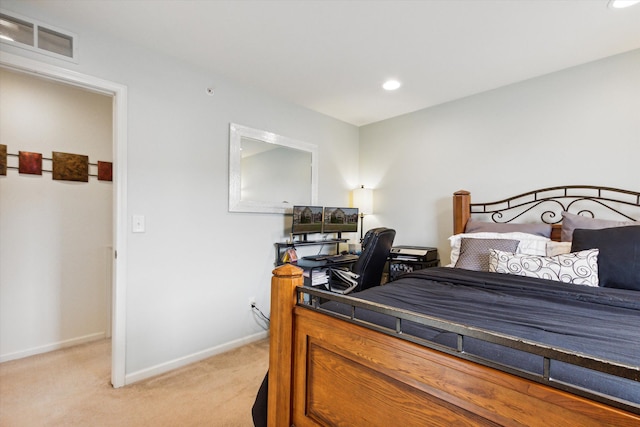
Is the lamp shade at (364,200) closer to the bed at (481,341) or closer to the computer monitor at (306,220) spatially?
the computer monitor at (306,220)

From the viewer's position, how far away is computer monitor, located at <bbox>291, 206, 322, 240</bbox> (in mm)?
2924

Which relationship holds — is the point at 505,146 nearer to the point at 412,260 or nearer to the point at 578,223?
the point at 578,223

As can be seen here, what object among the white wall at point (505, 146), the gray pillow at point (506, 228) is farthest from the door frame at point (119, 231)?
the gray pillow at point (506, 228)

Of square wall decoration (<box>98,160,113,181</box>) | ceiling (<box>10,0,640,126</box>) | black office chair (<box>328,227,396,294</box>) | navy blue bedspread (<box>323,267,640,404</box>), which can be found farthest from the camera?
square wall decoration (<box>98,160,113,181</box>)

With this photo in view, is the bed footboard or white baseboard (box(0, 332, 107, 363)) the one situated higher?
the bed footboard

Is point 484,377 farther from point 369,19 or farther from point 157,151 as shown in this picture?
point 157,151

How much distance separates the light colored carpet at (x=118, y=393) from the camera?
5.63 feet

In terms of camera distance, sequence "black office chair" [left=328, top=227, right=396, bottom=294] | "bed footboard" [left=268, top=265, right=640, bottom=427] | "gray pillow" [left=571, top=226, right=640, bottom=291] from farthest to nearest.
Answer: "black office chair" [left=328, top=227, right=396, bottom=294]
"gray pillow" [left=571, top=226, right=640, bottom=291]
"bed footboard" [left=268, top=265, right=640, bottom=427]

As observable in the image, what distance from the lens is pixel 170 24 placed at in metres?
1.92

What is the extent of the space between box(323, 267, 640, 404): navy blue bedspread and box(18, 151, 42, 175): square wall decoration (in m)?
2.75

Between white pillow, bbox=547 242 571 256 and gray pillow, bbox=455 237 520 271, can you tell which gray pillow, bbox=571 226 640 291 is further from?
gray pillow, bbox=455 237 520 271

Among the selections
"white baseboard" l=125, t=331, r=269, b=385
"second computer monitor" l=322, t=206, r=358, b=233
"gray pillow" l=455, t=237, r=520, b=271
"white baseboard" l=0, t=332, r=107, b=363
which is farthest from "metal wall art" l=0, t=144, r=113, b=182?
"gray pillow" l=455, t=237, r=520, b=271

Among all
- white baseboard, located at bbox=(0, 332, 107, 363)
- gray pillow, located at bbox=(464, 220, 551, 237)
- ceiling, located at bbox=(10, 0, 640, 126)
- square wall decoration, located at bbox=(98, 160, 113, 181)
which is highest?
ceiling, located at bbox=(10, 0, 640, 126)

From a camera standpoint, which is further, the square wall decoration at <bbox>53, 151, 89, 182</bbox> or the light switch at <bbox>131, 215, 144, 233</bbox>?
the square wall decoration at <bbox>53, 151, 89, 182</bbox>
